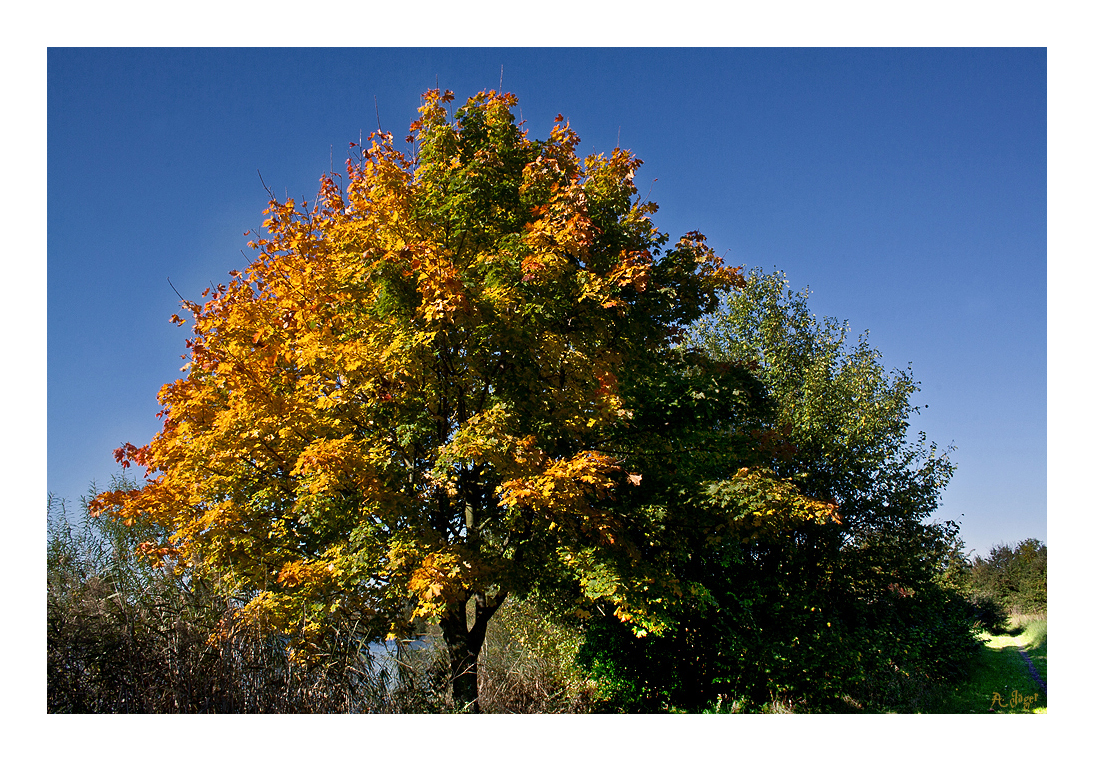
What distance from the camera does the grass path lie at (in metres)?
11.0

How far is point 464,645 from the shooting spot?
8594 mm

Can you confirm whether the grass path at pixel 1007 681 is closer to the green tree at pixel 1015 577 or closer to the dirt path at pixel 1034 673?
the dirt path at pixel 1034 673

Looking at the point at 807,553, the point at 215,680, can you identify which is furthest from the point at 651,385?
the point at 807,553

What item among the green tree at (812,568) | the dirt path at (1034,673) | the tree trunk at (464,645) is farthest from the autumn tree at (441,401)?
the dirt path at (1034,673)

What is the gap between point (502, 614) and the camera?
45.0 feet

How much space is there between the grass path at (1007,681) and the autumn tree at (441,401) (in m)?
Result: 6.62

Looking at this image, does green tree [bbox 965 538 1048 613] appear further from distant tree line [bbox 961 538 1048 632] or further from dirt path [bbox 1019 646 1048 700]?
dirt path [bbox 1019 646 1048 700]

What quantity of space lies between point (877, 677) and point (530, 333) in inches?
370

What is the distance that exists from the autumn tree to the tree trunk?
0.03m

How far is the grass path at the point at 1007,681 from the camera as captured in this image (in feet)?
36.0

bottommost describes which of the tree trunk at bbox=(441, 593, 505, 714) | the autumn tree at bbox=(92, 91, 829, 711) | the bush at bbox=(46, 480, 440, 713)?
the tree trunk at bbox=(441, 593, 505, 714)

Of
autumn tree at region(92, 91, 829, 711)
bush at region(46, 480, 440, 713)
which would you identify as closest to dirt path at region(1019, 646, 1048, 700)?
autumn tree at region(92, 91, 829, 711)

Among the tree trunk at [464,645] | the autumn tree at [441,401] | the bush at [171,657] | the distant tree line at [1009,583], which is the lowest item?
the distant tree line at [1009,583]

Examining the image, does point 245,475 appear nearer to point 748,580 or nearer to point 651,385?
point 651,385
